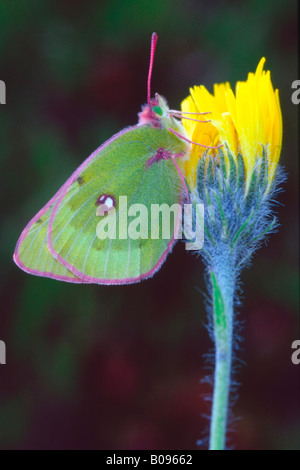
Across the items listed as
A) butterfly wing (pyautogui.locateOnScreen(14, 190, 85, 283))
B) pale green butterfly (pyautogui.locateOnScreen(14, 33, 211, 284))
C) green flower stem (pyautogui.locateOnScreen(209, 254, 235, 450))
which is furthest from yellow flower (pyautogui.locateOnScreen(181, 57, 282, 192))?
butterfly wing (pyautogui.locateOnScreen(14, 190, 85, 283))

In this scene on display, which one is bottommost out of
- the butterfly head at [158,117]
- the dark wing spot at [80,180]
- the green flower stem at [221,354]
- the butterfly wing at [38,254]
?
the green flower stem at [221,354]

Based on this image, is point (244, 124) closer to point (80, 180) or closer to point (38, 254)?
point (80, 180)

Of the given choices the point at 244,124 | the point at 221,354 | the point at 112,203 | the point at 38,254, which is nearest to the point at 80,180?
the point at 112,203

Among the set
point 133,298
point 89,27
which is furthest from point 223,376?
point 89,27

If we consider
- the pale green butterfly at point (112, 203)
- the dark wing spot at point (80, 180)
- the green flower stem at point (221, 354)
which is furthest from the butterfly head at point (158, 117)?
the green flower stem at point (221, 354)

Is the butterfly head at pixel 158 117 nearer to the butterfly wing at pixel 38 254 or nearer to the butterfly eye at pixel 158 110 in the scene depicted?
the butterfly eye at pixel 158 110

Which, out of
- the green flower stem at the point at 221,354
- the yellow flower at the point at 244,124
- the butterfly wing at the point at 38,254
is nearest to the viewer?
the green flower stem at the point at 221,354
